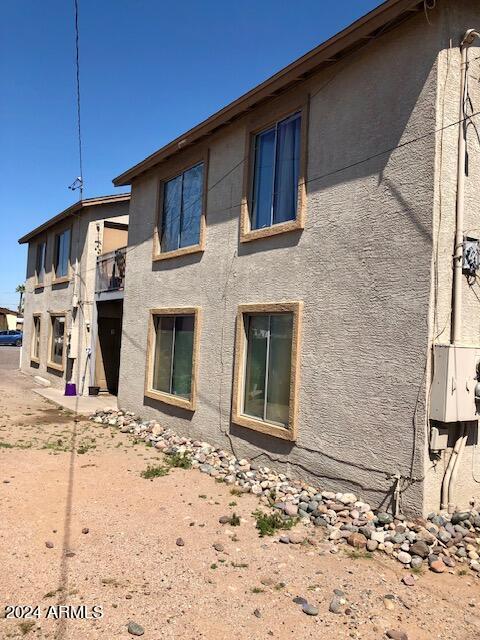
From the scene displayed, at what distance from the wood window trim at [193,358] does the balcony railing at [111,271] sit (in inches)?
138

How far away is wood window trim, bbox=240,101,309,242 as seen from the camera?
23.9 ft

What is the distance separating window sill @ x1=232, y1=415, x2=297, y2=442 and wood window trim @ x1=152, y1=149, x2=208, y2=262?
11.0 feet

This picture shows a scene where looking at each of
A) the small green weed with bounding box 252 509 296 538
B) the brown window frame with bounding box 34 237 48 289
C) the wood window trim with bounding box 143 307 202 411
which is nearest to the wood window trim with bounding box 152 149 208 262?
the wood window trim with bounding box 143 307 202 411

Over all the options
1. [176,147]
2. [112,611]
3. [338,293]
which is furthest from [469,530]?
[176,147]

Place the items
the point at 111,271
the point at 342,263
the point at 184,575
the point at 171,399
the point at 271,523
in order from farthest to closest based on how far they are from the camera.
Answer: the point at 111,271, the point at 171,399, the point at 342,263, the point at 271,523, the point at 184,575

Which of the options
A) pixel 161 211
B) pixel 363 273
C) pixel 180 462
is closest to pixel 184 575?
pixel 180 462

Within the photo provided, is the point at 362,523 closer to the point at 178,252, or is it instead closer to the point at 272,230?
the point at 272,230

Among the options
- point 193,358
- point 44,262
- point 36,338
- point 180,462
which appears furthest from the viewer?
point 36,338

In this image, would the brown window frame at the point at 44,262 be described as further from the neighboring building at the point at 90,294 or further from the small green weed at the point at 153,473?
the small green weed at the point at 153,473

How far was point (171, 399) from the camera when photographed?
10.3 m

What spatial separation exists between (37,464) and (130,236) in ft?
21.3

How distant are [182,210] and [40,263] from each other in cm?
1348

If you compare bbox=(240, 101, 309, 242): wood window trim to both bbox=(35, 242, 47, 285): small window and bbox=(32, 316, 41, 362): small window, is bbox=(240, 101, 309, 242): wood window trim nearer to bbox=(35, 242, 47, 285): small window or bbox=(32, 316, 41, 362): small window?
bbox=(35, 242, 47, 285): small window

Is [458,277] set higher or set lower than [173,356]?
higher
